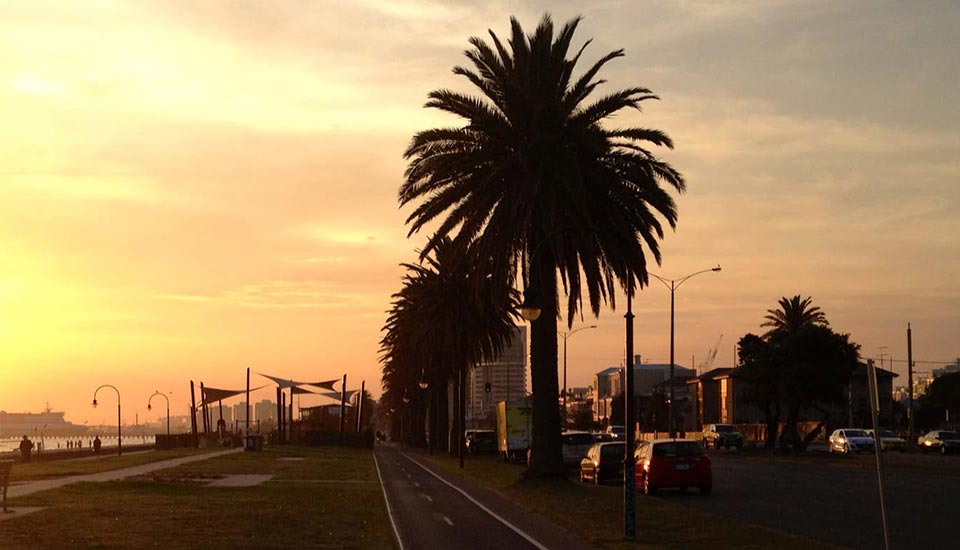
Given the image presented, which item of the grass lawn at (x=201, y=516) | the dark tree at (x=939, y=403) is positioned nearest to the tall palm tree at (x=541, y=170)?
the grass lawn at (x=201, y=516)

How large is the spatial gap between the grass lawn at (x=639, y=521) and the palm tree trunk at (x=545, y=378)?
0.85m

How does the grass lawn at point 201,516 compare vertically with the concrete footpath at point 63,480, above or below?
above

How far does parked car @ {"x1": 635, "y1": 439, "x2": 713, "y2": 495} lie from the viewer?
123ft

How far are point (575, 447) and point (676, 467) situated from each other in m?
18.0

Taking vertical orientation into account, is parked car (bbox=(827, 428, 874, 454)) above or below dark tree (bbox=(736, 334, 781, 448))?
below

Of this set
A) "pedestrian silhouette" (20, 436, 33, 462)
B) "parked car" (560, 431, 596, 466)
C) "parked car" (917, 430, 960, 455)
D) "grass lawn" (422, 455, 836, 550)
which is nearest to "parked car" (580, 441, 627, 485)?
"grass lawn" (422, 455, 836, 550)

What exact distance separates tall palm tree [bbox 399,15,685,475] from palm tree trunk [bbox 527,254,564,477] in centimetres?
19

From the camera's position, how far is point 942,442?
239 feet

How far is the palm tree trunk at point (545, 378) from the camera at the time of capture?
132 ft

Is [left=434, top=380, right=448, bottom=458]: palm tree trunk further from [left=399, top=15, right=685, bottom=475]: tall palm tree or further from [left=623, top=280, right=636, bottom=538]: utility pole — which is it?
[left=623, top=280, right=636, bottom=538]: utility pole

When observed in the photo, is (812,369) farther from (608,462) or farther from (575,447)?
(608,462)

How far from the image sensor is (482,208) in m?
39.5

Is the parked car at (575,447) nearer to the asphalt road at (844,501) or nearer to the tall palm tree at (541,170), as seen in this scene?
the asphalt road at (844,501)

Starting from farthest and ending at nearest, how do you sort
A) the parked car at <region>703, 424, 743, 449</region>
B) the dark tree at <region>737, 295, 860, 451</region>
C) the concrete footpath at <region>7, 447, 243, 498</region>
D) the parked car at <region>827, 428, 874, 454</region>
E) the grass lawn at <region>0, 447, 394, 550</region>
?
the parked car at <region>703, 424, 743, 449</region>, the dark tree at <region>737, 295, 860, 451</region>, the parked car at <region>827, 428, 874, 454</region>, the concrete footpath at <region>7, 447, 243, 498</region>, the grass lawn at <region>0, 447, 394, 550</region>
